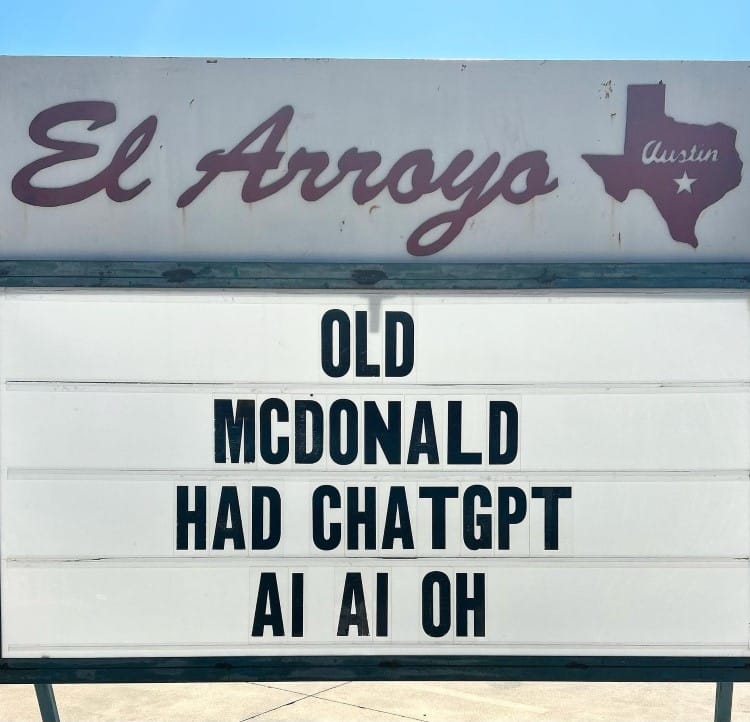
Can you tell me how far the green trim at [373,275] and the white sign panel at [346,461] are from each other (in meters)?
0.07

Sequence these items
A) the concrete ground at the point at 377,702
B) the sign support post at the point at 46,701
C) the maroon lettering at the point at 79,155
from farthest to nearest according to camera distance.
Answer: the concrete ground at the point at 377,702 < the sign support post at the point at 46,701 < the maroon lettering at the point at 79,155

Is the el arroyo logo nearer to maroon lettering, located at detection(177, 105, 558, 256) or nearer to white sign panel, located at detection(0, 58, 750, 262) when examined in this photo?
white sign panel, located at detection(0, 58, 750, 262)

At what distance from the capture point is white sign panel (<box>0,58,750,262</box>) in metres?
4.55

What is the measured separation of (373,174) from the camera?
456 centimetres

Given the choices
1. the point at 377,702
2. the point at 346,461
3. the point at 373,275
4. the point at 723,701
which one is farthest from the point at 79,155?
the point at 377,702

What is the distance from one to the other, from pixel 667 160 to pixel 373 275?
1.63 m

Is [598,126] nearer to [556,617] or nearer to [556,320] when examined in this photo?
[556,320]

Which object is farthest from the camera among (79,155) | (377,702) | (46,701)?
(377,702)

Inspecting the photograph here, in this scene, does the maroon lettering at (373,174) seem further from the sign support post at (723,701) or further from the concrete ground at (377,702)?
the concrete ground at (377,702)

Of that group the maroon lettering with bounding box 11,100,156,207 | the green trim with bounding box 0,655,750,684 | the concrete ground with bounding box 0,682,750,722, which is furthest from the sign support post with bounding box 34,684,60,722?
the maroon lettering with bounding box 11,100,156,207

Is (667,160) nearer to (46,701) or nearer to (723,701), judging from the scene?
(723,701)

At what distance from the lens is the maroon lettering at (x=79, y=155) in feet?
14.9

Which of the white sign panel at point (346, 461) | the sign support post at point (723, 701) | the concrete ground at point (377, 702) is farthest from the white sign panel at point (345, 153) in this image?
the concrete ground at point (377, 702)

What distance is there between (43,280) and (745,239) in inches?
143
